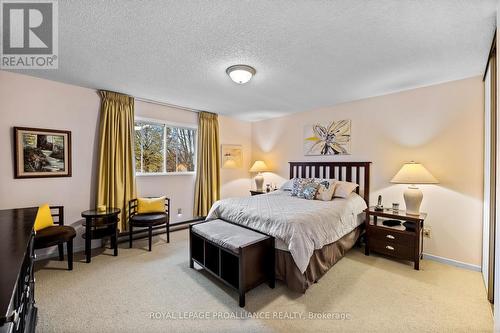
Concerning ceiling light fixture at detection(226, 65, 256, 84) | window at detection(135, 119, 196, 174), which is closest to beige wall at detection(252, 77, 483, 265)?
ceiling light fixture at detection(226, 65, 256, 84)

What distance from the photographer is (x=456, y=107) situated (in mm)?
2828

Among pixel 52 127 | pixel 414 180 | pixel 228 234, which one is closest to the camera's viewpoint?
pixel 228 234

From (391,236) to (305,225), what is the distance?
1.42 meters

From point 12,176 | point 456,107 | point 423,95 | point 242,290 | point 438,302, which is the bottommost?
point 438,302

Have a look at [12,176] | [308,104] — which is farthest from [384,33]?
[12,176]

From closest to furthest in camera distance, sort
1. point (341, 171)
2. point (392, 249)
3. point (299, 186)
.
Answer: point (392, 249) → point (299, 186) → point (341, 171)

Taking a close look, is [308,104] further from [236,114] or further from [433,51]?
[433,51]

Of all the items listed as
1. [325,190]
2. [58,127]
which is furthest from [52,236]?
[325,190]

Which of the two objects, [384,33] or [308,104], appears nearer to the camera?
[384,33]

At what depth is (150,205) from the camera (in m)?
3.58

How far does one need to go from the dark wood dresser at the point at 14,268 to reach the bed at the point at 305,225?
1.87m

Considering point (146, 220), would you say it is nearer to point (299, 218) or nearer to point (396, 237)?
point (299, 218)

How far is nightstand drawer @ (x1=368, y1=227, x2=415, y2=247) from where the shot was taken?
273 cm

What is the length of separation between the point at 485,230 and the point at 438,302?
3.70 ft
